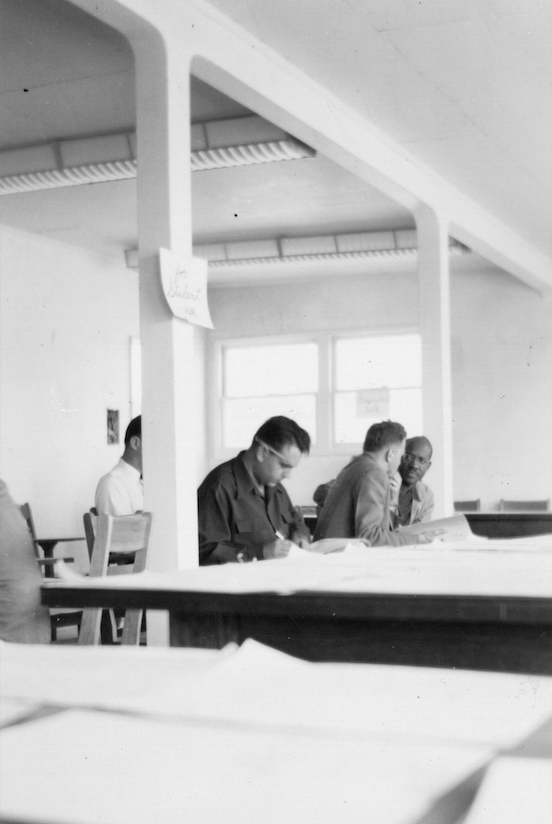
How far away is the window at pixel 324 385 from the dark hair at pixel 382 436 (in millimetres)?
5307

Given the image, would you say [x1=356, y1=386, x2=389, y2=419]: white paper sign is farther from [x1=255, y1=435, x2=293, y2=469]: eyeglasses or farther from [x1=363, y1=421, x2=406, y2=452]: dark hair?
[x1=255, y1=435, x2=293, y2=469]: eyeglasses

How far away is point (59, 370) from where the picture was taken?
853 centimetres

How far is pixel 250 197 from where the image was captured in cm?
749

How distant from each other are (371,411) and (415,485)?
3.50 meters

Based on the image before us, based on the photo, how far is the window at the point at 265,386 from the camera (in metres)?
10.3

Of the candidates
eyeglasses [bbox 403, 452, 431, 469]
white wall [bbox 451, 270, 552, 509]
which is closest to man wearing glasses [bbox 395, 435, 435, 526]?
eyeglasses [bbox 403, 452, 431, 469]

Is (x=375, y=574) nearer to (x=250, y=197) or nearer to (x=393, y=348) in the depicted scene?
(x=250, y=197)

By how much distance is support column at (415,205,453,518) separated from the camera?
270 inches

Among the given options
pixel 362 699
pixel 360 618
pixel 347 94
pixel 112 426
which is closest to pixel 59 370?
pixel 112 426

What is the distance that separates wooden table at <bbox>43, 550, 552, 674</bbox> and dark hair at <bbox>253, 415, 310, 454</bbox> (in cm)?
177

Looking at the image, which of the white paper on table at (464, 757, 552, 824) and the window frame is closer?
the white paper on table at (464, 757, 552, 824)

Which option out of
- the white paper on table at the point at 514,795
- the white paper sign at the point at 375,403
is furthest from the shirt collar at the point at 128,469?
the white paper sign at the point at 375,403

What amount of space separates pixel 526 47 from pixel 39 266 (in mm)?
4960

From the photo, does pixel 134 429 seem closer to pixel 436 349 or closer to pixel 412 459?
pixel 412 459
